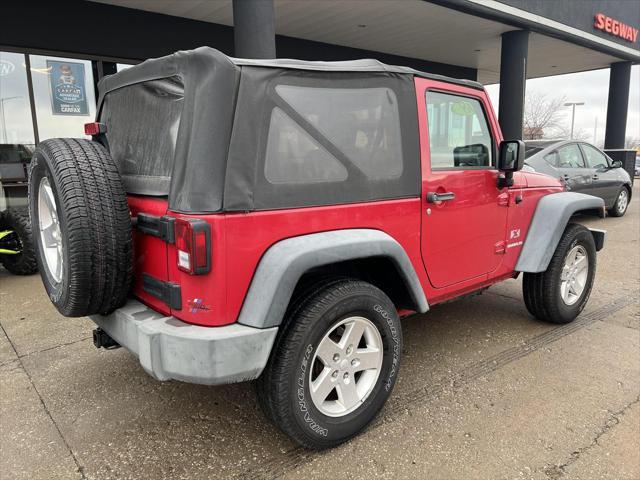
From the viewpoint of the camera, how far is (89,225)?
2.20 meters

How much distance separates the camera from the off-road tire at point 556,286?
153 inches

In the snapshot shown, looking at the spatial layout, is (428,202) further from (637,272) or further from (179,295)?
(637,272)

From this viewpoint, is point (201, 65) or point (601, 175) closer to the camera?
point (201, 65)

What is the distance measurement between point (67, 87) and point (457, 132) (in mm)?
7397

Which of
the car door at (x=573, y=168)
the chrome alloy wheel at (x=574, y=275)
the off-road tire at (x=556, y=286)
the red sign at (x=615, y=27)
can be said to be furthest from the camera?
the red sign at (x=615, y=27)

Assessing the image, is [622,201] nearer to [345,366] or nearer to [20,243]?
[345,366]

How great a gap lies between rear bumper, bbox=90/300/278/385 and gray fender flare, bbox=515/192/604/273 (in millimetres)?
2424

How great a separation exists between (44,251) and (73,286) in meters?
0.73

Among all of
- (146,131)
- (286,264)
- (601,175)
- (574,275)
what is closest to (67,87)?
(146,131)

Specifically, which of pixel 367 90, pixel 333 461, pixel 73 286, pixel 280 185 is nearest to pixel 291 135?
pixel 280 185

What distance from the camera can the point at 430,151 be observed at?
117 inches

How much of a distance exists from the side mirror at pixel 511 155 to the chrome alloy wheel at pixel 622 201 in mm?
8370

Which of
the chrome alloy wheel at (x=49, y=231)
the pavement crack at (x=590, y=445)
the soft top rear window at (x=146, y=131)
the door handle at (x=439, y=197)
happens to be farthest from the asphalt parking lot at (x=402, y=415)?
the soft top rear window at (x=146, y=131)

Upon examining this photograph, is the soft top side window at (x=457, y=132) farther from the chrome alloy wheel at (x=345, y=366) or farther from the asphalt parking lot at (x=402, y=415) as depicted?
the asphalt parking lot at (x=402, y=415)
